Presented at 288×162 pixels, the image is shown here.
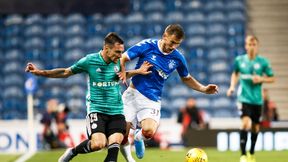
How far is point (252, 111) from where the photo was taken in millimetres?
12430

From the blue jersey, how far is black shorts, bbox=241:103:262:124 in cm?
269

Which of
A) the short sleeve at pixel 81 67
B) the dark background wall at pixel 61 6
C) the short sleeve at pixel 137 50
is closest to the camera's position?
the short sleeve at pixel 81 67

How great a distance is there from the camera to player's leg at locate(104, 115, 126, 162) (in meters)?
8.73

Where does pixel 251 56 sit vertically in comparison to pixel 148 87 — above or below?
above

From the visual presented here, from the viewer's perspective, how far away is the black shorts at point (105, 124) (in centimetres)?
896

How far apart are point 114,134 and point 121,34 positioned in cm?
1383

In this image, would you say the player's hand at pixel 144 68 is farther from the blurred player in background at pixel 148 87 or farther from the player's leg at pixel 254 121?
the player's leg at pixel 254 121

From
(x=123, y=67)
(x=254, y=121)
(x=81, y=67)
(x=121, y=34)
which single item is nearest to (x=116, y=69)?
(x=123, y=67)

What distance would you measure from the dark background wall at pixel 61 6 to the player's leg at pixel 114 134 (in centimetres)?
1396

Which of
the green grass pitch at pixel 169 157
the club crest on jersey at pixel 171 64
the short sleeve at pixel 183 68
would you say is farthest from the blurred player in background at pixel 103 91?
the green grass pitch at pixel 169 157

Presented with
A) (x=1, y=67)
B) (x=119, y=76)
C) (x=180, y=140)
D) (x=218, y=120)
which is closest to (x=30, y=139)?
(x=180, y=140)

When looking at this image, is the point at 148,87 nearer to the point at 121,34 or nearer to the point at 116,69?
the point at 116,69

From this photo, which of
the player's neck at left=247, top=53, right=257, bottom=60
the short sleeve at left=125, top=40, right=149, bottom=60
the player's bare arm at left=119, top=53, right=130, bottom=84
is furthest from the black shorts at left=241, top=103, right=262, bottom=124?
the player's bare arm at left=119, top=53, right=130, bottom=84

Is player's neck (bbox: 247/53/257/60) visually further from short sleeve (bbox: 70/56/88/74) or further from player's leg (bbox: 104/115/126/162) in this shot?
short sleeve (bbox: 70/56/88/74)
